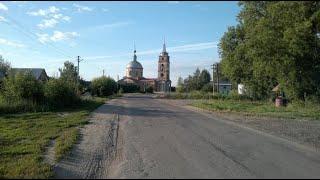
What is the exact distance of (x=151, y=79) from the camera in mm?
168375

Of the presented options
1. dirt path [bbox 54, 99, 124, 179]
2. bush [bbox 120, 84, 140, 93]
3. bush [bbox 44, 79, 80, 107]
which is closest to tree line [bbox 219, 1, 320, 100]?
bush [bbox 44, 79, 80, 107]

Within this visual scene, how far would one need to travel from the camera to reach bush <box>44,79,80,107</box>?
3417 centimetres

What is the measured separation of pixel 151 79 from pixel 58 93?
438 ft

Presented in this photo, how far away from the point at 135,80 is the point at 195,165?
152382 mm

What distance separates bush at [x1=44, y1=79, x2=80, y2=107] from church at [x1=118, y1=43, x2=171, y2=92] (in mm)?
100804

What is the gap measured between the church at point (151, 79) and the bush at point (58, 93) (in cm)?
10080

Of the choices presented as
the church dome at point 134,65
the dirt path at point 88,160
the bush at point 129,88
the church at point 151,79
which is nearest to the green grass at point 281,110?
the dirt path at point 88,160

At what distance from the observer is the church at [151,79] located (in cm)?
15062

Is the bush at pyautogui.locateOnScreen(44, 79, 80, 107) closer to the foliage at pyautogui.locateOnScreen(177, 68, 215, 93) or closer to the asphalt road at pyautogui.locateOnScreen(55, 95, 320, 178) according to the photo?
the asphalt road at pyautogui.locateOnScreen(55, 95, 320, 178)

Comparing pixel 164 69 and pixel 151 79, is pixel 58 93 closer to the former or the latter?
pixel 164 69

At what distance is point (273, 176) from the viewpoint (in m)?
8.53

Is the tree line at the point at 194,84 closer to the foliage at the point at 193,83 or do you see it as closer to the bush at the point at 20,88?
the foliage at the point at 193,83

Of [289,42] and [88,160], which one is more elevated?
[289,42]

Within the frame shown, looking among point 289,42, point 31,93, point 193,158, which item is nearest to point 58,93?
point 31,93
